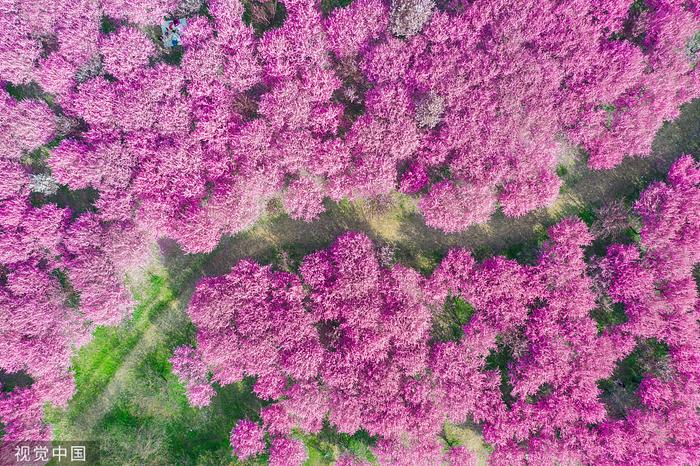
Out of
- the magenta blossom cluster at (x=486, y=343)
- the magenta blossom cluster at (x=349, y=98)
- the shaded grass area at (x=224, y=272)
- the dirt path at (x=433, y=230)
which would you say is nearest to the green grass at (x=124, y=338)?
the shaded grass area at (x=224, y=272)

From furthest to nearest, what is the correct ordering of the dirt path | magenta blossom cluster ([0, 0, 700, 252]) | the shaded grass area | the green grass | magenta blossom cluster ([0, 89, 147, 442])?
the green grass < the shaded grass area < the dirt path < magenta blossom cluster ([0, 89, 147, 442]) < magenta blossom cluster ([0, 0, 700, 252])

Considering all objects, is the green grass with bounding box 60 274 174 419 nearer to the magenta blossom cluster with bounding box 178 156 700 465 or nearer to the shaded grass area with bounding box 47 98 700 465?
the shaded grass area with bounding box 47 98 700 465

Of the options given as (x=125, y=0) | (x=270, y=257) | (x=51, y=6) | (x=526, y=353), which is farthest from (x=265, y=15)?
(x=526, y=353)

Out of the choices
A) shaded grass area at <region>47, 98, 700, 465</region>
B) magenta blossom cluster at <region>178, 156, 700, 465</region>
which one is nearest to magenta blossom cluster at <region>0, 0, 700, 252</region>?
shaded grass area at <region>47, 98, 700, 465</region>

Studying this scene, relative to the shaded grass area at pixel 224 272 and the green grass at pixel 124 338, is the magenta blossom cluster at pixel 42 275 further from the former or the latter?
the shaded grass area at pixel 224 272

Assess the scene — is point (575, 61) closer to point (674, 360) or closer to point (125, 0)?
point (674, 360)

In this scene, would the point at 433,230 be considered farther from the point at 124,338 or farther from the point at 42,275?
the point at 42,275

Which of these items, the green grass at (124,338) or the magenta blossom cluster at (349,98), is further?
the green grass at (124,338)
